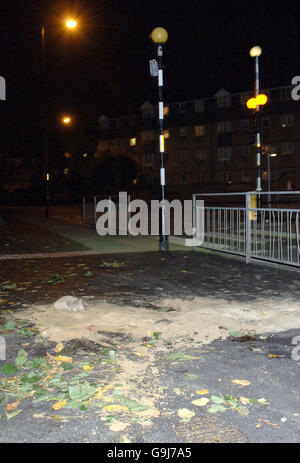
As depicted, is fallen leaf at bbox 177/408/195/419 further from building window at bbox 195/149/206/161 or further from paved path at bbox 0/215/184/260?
building window at bbox 195/149/206/161

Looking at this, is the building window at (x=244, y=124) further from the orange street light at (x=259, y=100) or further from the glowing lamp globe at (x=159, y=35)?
the glowing lamp globe at (x=159, y=35)

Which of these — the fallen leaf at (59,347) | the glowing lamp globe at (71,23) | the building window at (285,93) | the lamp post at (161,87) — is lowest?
the fallen leaf at (59,347)

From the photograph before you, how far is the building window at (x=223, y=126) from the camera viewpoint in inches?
2341

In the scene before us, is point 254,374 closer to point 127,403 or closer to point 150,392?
point 150,392

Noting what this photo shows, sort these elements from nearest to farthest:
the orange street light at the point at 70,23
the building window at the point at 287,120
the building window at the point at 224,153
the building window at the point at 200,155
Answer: the orange street light at the point at 70,23 → the building window at the point at 287,120 → the building window at the point at 224,153 → the building window at the point at 200,155

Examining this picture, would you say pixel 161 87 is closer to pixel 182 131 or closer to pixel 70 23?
pixel 70 23

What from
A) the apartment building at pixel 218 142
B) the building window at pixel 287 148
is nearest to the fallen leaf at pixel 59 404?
the apartment building at pixel 218 142

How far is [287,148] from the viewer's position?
181 ft

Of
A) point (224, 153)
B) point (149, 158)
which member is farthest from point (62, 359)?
point (149, 158)

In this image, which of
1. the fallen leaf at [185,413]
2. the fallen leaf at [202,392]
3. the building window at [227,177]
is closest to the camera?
Answer: the fallen leaf at [185,413]

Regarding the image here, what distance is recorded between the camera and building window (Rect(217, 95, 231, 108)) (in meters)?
59.2

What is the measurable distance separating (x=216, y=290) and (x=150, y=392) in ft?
13.1

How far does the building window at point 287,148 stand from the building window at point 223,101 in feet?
31.5

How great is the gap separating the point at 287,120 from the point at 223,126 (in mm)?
8548
